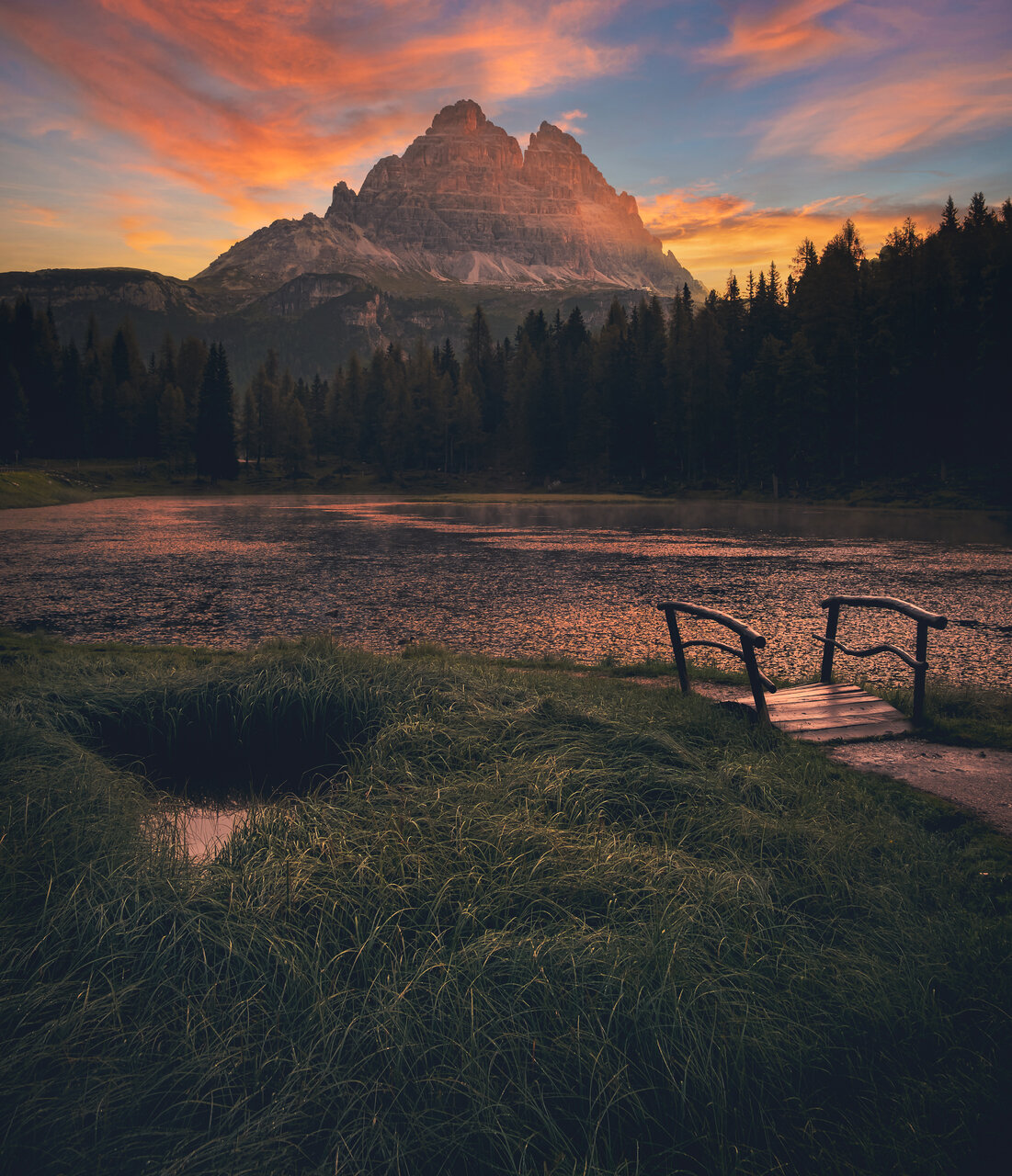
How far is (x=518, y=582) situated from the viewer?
23.3 meters

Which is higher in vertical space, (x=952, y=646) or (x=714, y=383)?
(x=714, y=383)

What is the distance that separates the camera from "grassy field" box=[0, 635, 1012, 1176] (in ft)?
9.71

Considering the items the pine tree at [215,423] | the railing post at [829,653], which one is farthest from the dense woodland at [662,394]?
the railing post at [829,653]

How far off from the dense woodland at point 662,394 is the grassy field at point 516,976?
60.0 metres

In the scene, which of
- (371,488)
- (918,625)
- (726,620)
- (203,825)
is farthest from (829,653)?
(371,488)

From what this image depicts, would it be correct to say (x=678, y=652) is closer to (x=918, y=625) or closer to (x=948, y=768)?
(x=918, y=625)

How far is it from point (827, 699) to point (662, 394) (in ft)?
264

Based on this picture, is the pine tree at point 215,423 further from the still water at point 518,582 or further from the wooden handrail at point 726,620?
the wooden handrail at point 726,620

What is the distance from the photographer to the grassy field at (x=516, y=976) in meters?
2.96

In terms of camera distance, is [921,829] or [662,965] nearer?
[662,965]

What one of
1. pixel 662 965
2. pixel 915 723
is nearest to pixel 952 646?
pixel 915 723

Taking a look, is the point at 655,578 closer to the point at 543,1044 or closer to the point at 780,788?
the point at 780,788

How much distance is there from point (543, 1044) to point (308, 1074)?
1098mm

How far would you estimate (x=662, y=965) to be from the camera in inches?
146
